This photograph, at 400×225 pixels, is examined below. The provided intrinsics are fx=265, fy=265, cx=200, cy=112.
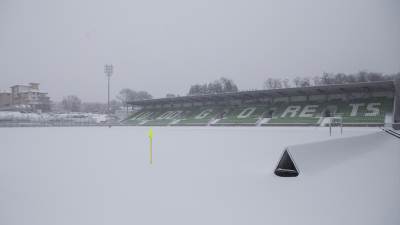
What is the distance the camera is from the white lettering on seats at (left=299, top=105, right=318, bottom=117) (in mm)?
35688

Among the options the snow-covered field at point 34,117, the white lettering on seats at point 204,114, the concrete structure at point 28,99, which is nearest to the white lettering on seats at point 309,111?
the white lettering on seats at point 204,114

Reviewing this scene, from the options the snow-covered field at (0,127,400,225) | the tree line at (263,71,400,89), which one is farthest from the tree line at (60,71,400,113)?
the snow-covered field at (0,127,400,225)

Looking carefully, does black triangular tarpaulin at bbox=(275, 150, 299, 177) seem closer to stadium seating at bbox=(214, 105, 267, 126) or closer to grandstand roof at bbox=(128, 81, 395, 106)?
stadium seating at bbox=(214, 105, 267, 126)

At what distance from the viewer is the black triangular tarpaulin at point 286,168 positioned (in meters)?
6.59

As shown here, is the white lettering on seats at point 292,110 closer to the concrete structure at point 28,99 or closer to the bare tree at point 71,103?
the concrete structure at point 28,99

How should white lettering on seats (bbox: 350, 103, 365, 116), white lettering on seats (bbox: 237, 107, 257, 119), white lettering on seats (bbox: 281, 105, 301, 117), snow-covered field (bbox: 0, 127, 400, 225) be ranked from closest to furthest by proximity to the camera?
1. snow-covered field (bbox: 0, 127, 400, 225)
2. white lettering on seats (bbox: 350, 103, 365, 116)
3. white lettering on seats (bbox: 281, 105, 301, 117)
4. white lettering on seats (bbox: 237, 107, 257, 119)

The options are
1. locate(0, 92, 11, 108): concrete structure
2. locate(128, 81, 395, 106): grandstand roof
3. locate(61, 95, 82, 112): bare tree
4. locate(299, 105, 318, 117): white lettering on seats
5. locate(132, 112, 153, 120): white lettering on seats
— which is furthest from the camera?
locate(61, 95, 82, 112): bare tree

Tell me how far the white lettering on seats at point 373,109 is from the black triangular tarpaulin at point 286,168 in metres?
30.5

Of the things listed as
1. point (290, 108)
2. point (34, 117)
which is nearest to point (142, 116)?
point (34, 117)

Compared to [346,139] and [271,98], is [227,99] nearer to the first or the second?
[271,98]

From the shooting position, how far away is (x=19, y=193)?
5.40 meters

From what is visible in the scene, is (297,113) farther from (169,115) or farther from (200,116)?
(169,115)

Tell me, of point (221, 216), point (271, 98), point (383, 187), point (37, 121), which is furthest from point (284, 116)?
point (37, 121)

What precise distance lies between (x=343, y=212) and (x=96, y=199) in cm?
425
